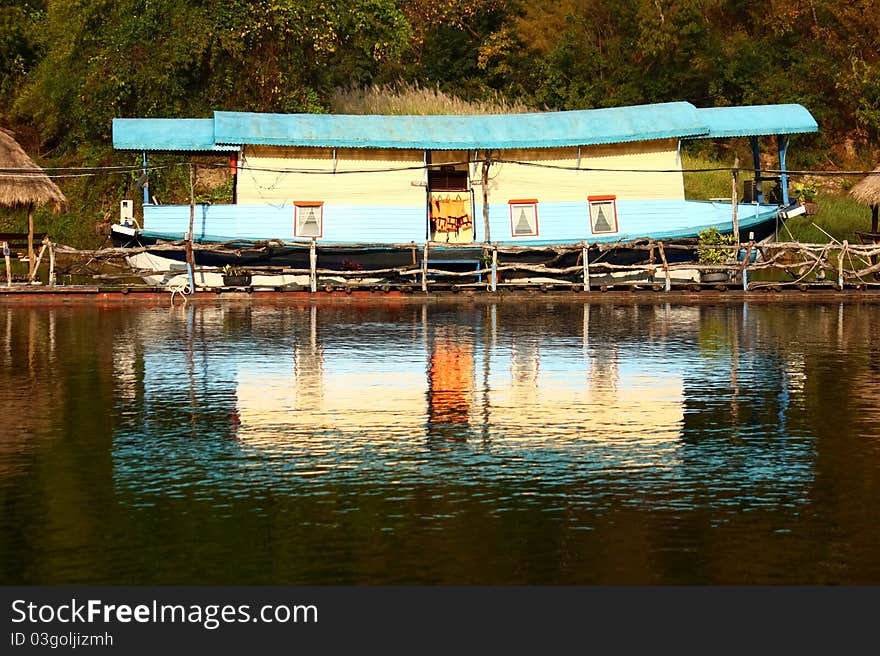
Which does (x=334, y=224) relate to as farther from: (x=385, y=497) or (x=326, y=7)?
(x=385, y=497)

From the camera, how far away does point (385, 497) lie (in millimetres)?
12312

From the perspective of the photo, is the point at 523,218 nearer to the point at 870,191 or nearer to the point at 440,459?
the point at 870,191

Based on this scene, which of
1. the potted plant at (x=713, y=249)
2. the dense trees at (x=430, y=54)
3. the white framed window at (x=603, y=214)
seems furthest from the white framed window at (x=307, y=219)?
the dense trees at (x=430, y=54)

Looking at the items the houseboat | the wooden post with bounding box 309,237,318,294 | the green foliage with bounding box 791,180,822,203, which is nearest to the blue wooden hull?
the houseboat

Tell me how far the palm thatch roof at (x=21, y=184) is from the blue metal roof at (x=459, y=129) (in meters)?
4.04

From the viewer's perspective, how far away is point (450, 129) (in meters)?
34.8

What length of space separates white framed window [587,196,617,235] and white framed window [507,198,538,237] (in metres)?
1.39

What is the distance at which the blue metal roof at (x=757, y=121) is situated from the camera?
34938 millimetres

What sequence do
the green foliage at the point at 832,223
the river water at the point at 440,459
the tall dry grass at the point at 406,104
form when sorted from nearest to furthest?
1. the river water at the point at 440,459
2. the green foliage at the point at 832,223
3. the tall dry grass at the point at 406,104

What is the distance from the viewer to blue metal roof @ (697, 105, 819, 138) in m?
34.9

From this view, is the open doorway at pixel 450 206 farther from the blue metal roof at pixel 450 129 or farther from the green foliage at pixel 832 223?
the green foliage at pixel 832 223

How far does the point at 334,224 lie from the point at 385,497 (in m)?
22.7

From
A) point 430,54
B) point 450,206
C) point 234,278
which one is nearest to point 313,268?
point 234,278

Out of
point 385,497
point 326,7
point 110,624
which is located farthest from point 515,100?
point 110,624
